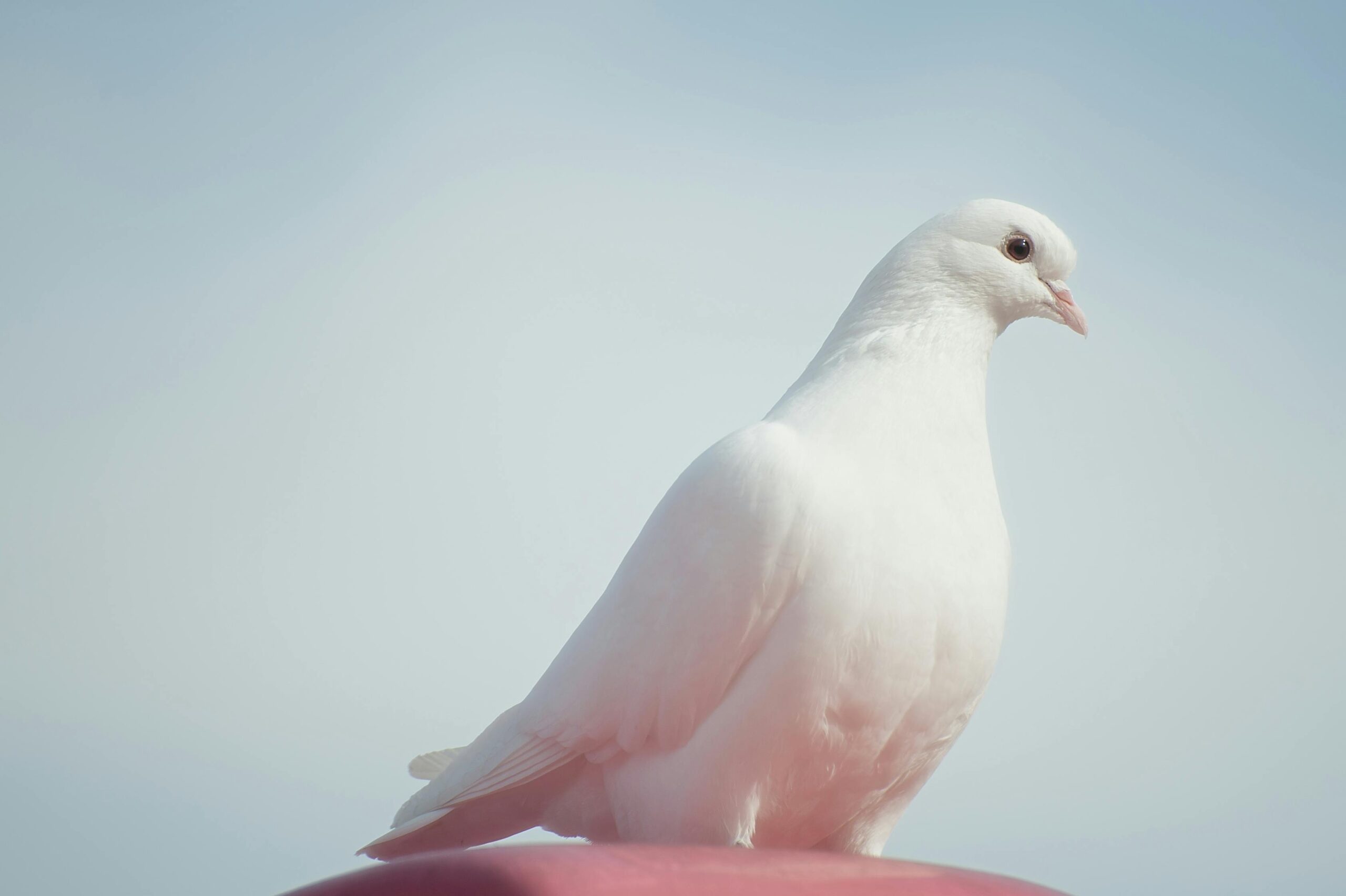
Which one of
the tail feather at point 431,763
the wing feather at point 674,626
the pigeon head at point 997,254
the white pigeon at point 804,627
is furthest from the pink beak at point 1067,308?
the tail feather at point 431,763

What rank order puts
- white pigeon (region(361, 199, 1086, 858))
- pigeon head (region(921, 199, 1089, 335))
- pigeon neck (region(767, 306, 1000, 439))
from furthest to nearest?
pigeon head (region(921, 199, 1089, 335))
pigeon neck (region(767, 306, 1000, 439))
white pigeon (region(361, 199, 1086, 858))

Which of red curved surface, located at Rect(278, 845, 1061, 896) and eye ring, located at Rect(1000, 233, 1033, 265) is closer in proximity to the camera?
red curved surface, located at Rect(278, 845, 1061, 896)

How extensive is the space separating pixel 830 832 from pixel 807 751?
0.36 meters

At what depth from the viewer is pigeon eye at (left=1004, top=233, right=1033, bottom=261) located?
2.58 metres

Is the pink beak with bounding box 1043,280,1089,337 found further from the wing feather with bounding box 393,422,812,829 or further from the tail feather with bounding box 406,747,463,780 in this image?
the tail feather with bounding box 406,747,463,780

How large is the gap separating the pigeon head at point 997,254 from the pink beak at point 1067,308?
0.06 feet

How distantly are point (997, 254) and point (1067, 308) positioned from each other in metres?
0.25

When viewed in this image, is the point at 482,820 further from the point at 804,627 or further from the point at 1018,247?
the point at 1018,247

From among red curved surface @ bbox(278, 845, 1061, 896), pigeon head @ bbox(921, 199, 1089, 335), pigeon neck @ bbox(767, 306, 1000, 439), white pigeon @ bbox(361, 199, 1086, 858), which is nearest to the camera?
red curved surface @ bbox(278, 845, 1061, 896)

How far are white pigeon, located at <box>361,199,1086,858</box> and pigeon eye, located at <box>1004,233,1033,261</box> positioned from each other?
0.02 metres

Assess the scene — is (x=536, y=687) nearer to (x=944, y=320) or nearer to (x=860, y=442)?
(x=860, y=442)

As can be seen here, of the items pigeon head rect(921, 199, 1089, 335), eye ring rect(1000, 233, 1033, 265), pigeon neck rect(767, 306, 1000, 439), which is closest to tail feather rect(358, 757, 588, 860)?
pigeon neck rect(767, 306, 1000, 439)

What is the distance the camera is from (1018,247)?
8.51ft

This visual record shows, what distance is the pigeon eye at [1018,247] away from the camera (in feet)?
8.48
